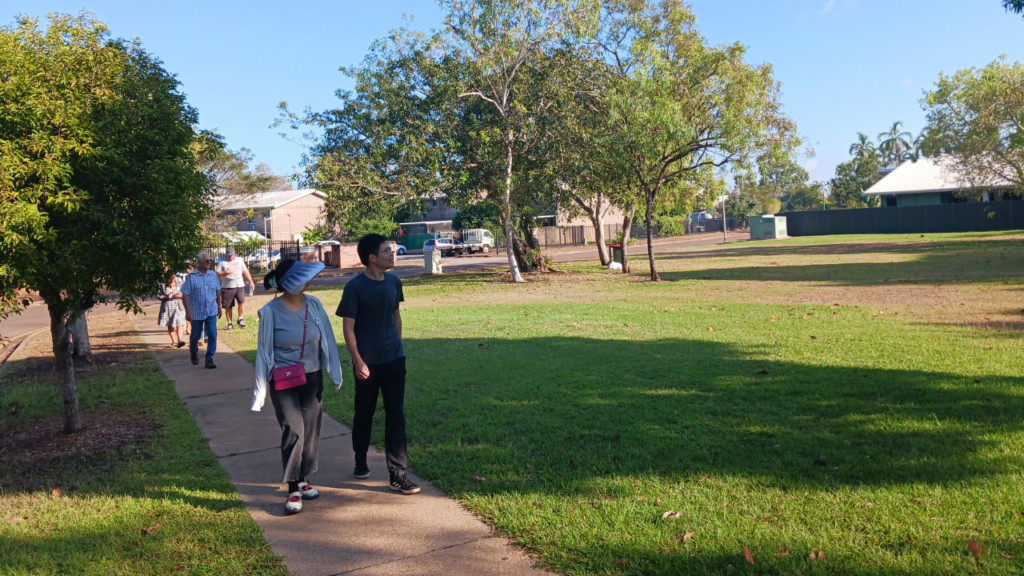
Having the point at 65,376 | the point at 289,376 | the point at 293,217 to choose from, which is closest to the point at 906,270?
the point at 289,376

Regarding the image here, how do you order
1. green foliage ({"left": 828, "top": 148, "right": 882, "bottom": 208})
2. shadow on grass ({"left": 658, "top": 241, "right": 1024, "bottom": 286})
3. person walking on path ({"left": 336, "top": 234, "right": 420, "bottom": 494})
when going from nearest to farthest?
person walking on path ({"left": 336, "top": 234, "right": 420, "bottom": 494})
shadow on grass ({"left": 658, "top": 241, "right": 1024, "bottom": 286})
green foliage ({"left": 828, "top": 148, "right": 882, "bottom": 208})

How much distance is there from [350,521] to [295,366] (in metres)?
1.07

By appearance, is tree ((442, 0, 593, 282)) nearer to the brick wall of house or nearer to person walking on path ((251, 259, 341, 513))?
person walking on path ((251, 259, 341, 513))

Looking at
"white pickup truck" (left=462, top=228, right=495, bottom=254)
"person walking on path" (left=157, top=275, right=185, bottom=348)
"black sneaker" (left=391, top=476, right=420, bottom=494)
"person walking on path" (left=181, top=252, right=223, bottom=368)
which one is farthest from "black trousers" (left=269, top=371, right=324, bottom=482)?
"white pickup truck" (left=462, top=228, right=495, bottom=254)

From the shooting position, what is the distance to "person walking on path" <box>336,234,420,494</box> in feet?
17.4

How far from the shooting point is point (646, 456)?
18.4 feet

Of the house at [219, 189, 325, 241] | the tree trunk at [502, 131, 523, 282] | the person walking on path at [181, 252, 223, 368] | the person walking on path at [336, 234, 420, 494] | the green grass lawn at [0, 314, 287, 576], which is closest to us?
the green grass lawn at [0, 314, 287, 576]

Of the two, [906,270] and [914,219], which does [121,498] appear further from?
[914,219]

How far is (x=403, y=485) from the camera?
5.26m

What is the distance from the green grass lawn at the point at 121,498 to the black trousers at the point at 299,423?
17.2 inches

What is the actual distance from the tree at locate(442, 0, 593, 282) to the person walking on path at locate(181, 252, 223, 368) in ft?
42.2

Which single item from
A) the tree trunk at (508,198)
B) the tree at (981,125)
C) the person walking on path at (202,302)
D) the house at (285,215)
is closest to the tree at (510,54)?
the tree trunk at (508,198)

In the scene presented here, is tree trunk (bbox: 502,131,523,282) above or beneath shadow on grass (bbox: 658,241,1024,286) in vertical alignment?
above

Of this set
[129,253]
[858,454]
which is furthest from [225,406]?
[858,454]
